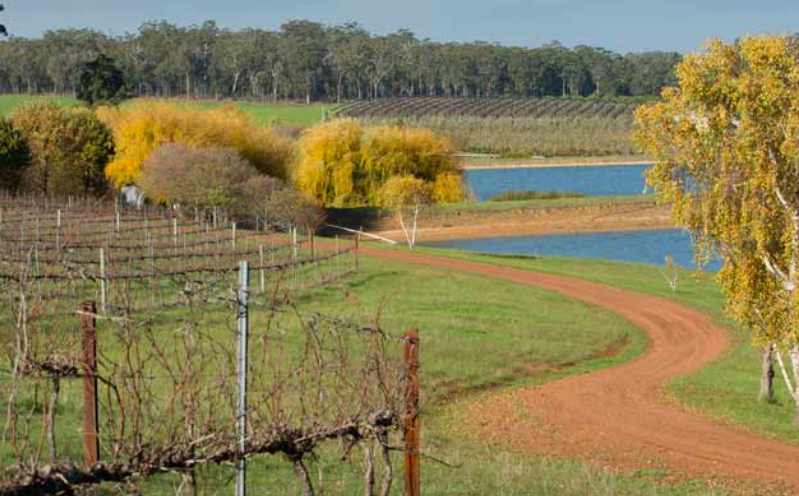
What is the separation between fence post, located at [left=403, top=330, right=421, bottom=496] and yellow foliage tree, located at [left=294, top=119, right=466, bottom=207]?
67.0m

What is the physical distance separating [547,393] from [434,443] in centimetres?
665

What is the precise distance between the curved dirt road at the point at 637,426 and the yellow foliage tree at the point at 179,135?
46576 mm

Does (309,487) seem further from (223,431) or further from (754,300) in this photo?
(754,300)

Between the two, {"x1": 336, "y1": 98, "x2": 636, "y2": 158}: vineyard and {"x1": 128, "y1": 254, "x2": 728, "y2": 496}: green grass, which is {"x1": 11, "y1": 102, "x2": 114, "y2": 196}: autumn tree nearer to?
{"x1": 128, "y1": 254, "x2": 728, "y2": 496}: green grass

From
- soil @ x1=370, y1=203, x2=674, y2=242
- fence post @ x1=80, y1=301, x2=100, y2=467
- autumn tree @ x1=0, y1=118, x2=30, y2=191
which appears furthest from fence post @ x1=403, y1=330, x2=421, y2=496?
soil @ x1=370, y1=203, x2=674, y2=242

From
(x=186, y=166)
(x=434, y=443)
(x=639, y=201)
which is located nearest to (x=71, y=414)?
(x=434, y=443)

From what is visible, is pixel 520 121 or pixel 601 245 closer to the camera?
pixel 601 245

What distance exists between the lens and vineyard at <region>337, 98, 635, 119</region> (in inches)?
6398

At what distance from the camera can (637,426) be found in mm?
21203

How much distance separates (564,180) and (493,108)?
61776 mm

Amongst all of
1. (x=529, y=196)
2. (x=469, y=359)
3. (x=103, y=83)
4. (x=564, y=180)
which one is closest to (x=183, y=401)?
(x=469, y=359)

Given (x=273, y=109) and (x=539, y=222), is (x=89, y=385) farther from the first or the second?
(x=273, y=109)

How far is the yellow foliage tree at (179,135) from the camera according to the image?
71.6 metres

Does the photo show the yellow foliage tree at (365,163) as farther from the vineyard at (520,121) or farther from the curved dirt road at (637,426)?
the curved dirt road at (637,426)
